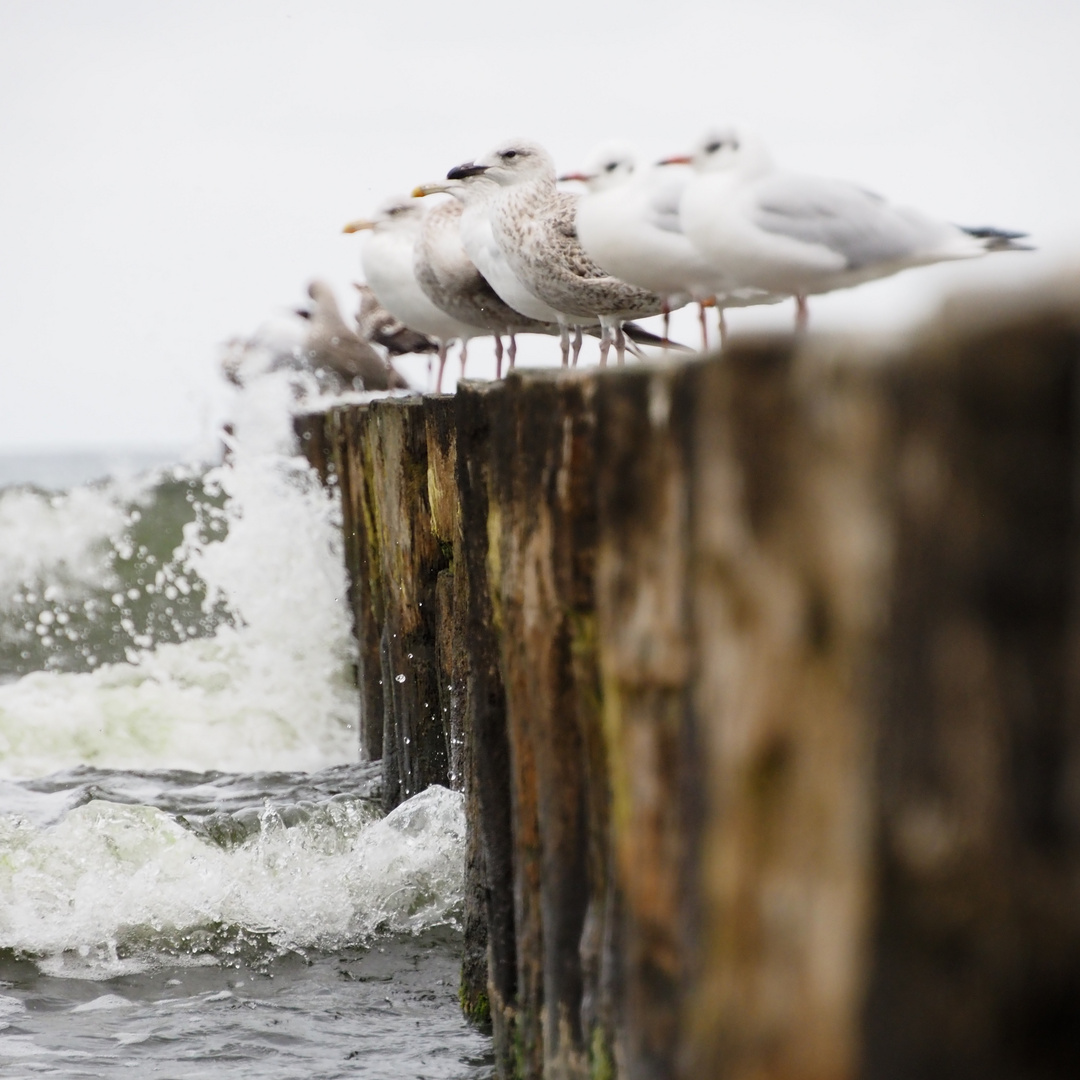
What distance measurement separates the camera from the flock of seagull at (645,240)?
14.5 feet

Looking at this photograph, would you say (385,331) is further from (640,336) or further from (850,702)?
(850,702)

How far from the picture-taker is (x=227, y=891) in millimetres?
5578

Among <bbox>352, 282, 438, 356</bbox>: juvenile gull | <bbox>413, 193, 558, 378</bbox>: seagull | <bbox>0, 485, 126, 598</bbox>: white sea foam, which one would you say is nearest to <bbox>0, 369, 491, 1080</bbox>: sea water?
<bbox>352, 282, 438, 356</bbox>: juvenile gull

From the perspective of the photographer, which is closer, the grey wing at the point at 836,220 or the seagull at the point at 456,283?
the grey wing at the point at 836,220

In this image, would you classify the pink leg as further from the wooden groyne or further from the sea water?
the wooden groyne

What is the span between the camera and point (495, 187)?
23.7 ft

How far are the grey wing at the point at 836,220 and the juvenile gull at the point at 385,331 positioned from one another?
611cm

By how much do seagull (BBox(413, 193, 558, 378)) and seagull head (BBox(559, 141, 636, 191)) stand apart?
2286 millimetres

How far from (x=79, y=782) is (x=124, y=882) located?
2.91 metres

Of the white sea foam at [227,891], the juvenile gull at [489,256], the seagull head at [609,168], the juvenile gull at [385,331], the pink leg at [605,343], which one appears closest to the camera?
the white sea foam at [227,891]

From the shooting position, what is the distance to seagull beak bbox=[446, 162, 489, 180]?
7.21 m

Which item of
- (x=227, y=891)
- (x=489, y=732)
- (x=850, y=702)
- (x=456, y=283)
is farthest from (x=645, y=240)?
(x=850, y=702)

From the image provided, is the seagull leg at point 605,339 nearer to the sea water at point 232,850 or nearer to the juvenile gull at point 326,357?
the sea water at point 232,850

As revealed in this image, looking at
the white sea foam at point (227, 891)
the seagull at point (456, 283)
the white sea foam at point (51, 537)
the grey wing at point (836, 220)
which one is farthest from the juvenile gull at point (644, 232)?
the white sea foam at point (51, 537)
